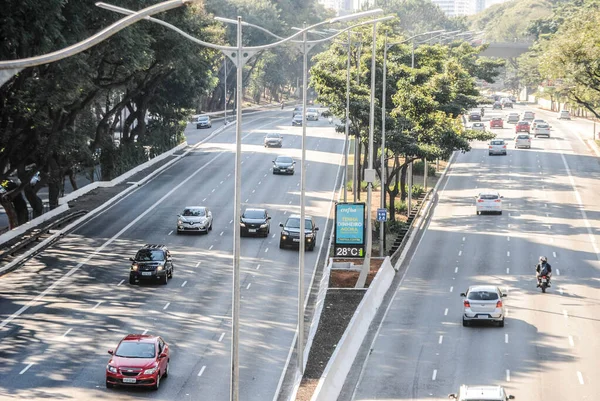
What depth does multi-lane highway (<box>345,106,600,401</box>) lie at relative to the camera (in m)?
35.2

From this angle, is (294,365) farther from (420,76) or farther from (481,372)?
(420,76)

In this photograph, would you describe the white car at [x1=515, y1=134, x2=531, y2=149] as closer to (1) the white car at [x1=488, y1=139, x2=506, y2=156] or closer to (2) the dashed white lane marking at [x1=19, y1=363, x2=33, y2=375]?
(1) the white car at [x1=488, y1=139, x2=506, y2=156]

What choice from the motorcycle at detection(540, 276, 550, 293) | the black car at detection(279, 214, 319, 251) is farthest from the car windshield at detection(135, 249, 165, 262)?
the motorcycle at detection(540, 276, 550, 293)

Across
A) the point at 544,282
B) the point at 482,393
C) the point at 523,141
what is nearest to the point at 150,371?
the point at 482,393

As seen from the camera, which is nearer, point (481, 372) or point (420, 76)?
point (481, 372)

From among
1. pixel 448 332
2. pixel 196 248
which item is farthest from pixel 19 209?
pixel 448 332

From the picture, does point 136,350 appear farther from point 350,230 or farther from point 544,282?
point 544,282

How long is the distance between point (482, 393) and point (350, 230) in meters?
21.4

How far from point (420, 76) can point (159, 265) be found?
26.4 metres

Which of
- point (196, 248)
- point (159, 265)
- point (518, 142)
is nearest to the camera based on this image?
point (159, 265)

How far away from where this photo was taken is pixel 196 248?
56.1 m

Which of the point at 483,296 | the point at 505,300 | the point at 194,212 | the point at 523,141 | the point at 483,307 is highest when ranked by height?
the point at 523,141

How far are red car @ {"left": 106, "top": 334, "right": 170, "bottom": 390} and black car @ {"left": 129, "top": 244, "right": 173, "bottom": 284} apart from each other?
13.9m

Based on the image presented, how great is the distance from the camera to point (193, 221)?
5944cm
